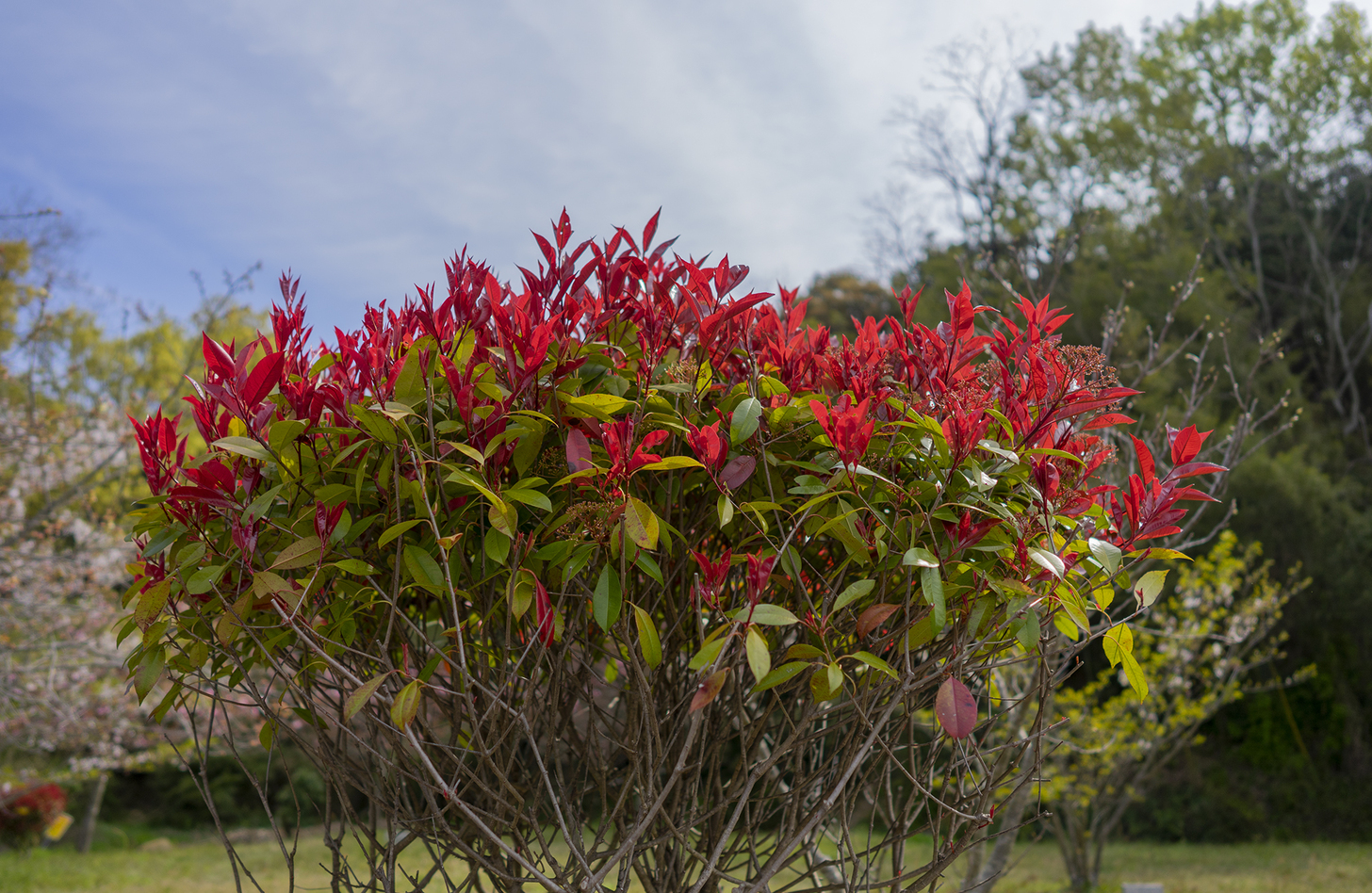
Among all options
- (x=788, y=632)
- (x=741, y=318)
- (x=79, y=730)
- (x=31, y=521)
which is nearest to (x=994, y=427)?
(x=741, y=318)

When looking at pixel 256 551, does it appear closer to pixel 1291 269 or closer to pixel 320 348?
pixel 320 348

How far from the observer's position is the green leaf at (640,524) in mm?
1215

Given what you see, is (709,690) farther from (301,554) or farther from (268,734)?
(268,734)

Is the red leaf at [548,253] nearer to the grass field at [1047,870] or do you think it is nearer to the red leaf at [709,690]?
the red leaf at [709,690]

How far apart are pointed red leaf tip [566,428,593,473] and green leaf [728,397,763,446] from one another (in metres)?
0.22

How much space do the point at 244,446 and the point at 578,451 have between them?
1.60ft

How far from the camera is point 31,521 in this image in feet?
18.8

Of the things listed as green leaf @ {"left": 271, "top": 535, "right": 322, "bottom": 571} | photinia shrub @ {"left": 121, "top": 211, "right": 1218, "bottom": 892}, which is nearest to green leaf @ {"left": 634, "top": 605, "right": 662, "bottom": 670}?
photinia shrub @ {"left": 121, "top": 211, "right": 1218, "bottom": 892}

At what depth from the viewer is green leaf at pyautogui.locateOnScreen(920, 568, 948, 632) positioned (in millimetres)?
1254

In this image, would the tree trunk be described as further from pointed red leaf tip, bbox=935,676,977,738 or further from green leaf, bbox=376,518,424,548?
pointed red leaf tip, bbox=935,676,977,738

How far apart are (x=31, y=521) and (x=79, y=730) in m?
2.08

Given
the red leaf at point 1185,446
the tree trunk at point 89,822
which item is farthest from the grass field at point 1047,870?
the red leaf at point 1185,446

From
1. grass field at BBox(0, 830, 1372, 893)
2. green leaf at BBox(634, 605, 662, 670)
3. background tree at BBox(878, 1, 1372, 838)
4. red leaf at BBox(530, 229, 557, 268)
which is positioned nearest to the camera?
green leaf at BBox(634, 605, 662, 670)

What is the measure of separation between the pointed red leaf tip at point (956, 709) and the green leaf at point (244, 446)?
1.05 m
